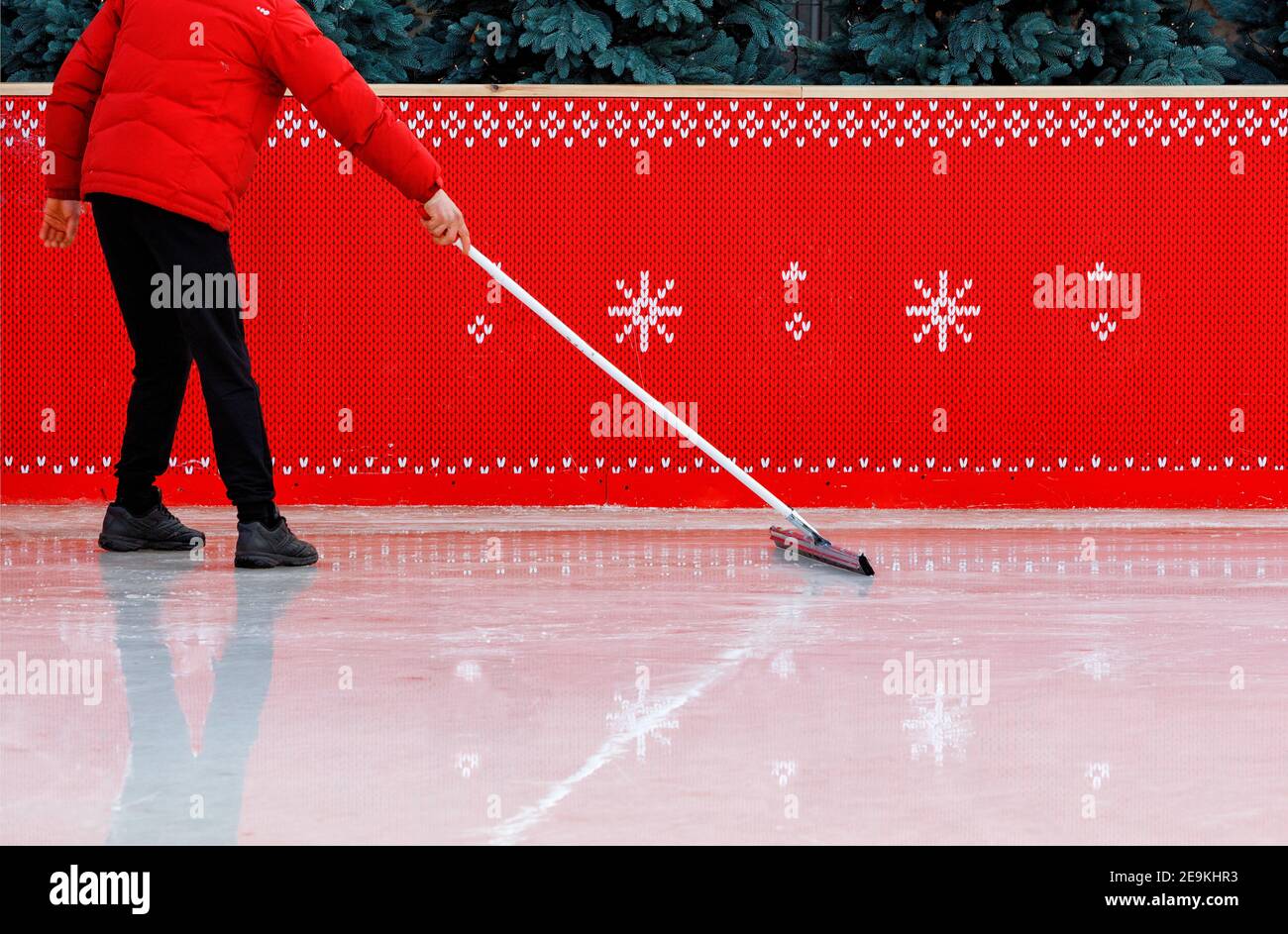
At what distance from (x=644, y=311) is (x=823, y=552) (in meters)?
1.69

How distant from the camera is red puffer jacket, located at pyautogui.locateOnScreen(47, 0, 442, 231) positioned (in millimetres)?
4016

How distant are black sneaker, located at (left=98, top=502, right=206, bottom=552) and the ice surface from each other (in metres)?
0.10

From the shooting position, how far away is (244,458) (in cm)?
410

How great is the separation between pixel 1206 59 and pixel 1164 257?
135 inches

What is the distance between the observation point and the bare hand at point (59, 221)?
4.42 meters

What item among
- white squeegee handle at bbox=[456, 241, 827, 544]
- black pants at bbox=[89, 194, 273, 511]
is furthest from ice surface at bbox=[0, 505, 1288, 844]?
black pants at bbox=[89, 194, 273, 511]

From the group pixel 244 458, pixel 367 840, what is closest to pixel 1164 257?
pixel 244 458

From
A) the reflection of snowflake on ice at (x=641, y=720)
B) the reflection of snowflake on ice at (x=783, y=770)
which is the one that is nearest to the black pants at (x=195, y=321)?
the reflection of snowflake on ice at (x=641, y=720)

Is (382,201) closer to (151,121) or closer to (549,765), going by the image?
(151,121)

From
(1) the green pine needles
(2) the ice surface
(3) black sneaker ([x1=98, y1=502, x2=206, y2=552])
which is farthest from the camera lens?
(1) the green pine needles

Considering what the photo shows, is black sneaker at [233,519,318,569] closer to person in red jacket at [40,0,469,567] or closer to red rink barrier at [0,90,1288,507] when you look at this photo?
person in red jacket at [40,0,469,567]

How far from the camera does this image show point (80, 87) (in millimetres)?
4246

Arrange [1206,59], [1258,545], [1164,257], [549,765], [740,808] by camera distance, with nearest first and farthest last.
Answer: [740,808] → [549,765] → [1258,545] → [1164,257] → [1206,59]

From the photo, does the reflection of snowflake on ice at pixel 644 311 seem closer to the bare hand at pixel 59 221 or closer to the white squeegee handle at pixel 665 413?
the white squeegee handle at pixel 665 413
